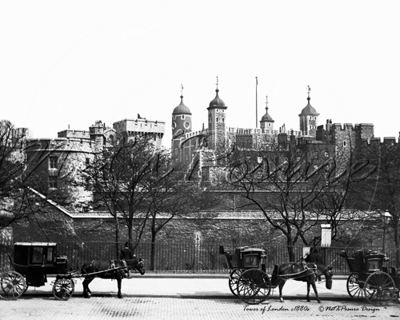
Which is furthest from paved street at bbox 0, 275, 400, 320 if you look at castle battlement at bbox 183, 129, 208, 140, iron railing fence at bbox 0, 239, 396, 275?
castle battlement at bbox 183, 129, 208, 140

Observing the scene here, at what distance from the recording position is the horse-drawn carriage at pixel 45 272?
17359 millimetres

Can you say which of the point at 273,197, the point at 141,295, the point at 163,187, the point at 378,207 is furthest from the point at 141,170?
the point at 141,295

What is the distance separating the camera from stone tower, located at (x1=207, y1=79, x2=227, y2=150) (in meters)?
115

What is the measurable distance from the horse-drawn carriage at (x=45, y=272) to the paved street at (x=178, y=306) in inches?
12.4

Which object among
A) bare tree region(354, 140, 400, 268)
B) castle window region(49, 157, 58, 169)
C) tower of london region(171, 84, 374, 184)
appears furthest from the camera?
tower of london region(171, 84, 374, 184)

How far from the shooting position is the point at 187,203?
3978 centimetres

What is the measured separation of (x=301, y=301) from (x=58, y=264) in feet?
21.1

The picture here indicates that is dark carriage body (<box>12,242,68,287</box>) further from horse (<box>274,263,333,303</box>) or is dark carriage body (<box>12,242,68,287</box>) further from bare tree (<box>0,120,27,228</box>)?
bare tree (<box>0,120,27,228</box>)

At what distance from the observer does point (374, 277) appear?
1703cm

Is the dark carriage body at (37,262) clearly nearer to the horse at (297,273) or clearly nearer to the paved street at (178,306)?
the paved street at (178,306)

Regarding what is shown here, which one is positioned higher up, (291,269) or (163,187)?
(163,187)

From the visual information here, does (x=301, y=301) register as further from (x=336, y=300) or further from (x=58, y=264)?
(x=58, y=264)

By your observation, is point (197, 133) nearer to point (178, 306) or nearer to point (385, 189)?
point (385, 189)

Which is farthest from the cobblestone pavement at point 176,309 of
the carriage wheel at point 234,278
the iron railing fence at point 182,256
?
the iron railing fence at point 182,256
